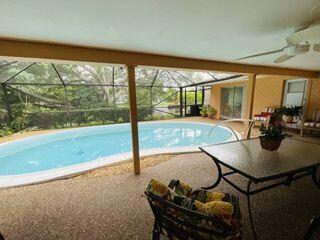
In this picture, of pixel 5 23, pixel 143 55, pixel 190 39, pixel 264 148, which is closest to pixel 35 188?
pixel 5 23

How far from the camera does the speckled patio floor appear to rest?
178 cm

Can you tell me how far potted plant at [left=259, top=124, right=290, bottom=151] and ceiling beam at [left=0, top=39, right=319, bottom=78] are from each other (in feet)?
5.91

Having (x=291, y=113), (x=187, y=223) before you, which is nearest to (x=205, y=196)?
(x=187, y=223)

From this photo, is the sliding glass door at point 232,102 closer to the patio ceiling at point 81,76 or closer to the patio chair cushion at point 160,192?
the patio ceiling at point 81,76

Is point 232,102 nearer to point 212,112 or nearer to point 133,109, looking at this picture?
point 212,112

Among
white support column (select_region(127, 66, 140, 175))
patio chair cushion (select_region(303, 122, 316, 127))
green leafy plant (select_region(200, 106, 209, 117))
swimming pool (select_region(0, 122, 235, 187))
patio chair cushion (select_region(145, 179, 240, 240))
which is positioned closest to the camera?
patio chair cushion (select_region(145, 179, 240, 240))

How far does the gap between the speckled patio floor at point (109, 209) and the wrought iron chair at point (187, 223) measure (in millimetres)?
775

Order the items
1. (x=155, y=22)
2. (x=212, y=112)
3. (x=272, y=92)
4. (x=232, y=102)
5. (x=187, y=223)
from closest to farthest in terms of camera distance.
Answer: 1. (x=187, y=223)
2. (x=155, y=22)
3. (x=272, y=92)
4. (x=232, y=102)
5. (x=212, y=112)

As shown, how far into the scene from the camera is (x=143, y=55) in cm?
279

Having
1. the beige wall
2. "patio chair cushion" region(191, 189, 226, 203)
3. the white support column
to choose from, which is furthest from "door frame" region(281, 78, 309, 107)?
"patio chair cushion" region(191, 189, 226, 203)

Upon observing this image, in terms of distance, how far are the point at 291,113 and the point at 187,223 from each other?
6.65 meters

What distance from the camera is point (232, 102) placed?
884 centimetres

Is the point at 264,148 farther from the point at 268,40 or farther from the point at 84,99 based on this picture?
the point at 84,99

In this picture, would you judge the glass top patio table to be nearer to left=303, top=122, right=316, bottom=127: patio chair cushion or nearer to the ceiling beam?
the ceiling beam
